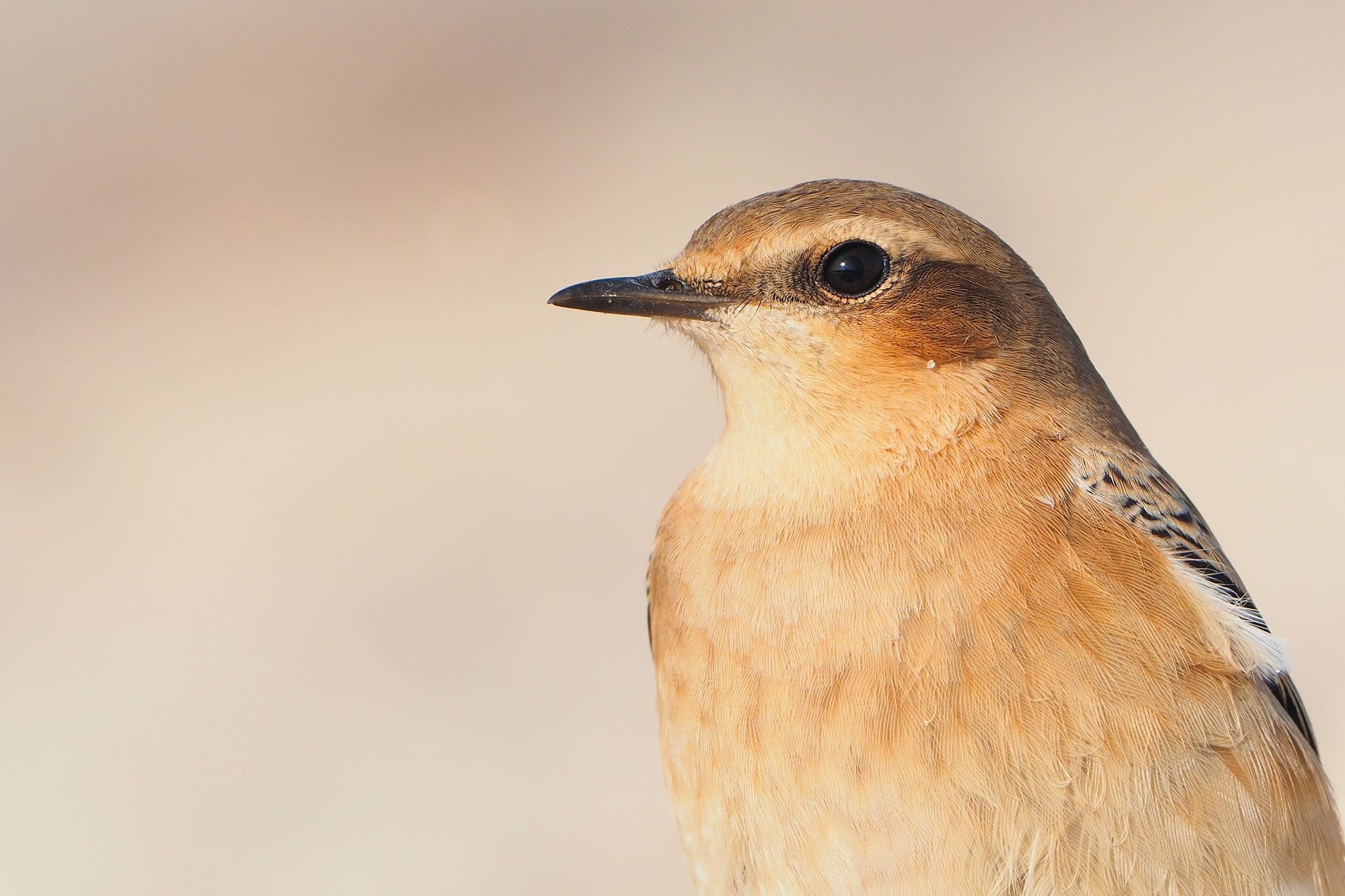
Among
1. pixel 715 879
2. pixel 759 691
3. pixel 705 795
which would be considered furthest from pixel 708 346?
pixel 715 879

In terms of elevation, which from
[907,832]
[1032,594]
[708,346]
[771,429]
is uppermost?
[708,346]

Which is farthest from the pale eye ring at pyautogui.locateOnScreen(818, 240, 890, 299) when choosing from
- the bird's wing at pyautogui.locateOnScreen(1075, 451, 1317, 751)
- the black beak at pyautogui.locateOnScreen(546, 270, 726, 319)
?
the bird's wing at pyautogui.locateOnScreen(1075, 451, 1317, 751)

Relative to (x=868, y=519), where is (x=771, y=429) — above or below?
above

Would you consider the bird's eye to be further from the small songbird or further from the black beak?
the black beak

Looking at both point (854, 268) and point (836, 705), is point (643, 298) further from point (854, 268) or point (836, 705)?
point (836, 705)

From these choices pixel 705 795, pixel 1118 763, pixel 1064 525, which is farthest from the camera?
pixel 705 795

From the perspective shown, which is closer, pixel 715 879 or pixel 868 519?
pixel 868 519

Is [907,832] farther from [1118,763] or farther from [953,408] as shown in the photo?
[953,408]

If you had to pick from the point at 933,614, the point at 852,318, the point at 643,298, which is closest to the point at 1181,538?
the point at 933,614
